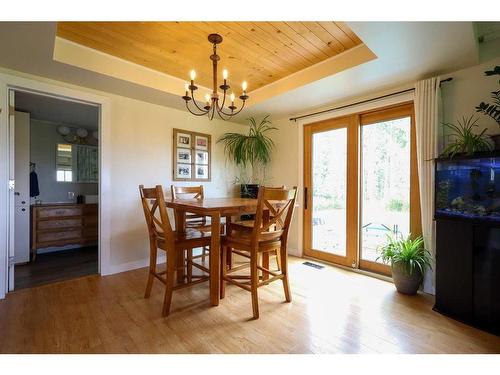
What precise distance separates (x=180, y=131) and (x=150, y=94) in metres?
0.68

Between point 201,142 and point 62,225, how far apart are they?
8.29ft

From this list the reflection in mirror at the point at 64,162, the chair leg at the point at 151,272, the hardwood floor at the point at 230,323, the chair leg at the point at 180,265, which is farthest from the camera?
the reflection in mirror at the point at 64,162

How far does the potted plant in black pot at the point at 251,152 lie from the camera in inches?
147

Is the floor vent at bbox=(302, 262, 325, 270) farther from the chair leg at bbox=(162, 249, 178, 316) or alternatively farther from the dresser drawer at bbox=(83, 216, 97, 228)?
the dresser drawer at bbox=(83, 216, 97, 228)

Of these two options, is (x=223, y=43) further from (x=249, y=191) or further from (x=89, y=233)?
(x=89, y=233)

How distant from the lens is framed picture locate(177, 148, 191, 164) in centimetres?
337

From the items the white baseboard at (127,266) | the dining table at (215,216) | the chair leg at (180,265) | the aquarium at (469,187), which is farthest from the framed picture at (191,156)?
the aquarium at (469,187)

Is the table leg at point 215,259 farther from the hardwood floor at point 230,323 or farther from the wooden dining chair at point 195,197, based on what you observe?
the wooden dining chair at point 195,197

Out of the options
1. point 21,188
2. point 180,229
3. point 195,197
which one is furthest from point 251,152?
point 21,188

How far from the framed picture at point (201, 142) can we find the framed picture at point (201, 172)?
0.29 m

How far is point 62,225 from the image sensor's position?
12.1 feet

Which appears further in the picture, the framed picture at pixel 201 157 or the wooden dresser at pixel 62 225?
the framed picture at pixel 201 157

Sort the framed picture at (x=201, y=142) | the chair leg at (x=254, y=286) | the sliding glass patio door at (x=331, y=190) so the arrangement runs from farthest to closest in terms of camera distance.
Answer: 1. the framed picture at (x=201, y=142)
2. the sliding glass patio door at (x=331, y=190)
3. the chair leg at (x=254, y=286)
